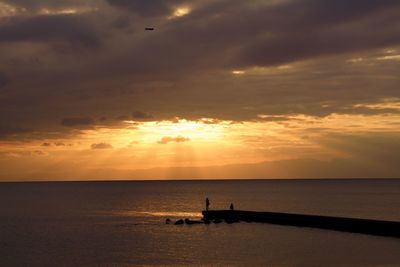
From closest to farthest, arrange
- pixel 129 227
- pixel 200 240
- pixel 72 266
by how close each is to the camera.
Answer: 1. pixel 72 266
2. pixel 200 240
3. pixel 129 227

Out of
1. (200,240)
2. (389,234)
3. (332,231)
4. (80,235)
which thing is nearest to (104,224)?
(80,235)

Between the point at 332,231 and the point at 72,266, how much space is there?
29.4m

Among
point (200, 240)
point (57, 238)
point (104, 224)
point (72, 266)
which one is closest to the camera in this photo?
point (72, 266)

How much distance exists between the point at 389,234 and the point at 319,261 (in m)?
13.7

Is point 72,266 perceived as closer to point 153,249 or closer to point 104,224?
point 153,249

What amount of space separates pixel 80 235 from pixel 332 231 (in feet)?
97.3

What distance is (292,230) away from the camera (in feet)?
200

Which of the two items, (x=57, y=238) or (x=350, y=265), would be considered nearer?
(x=350, y=265)

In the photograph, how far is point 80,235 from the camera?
63406 mm

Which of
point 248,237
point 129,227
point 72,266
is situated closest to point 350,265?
point 248,237

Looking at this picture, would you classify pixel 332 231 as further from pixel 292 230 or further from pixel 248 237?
pixel 248 237

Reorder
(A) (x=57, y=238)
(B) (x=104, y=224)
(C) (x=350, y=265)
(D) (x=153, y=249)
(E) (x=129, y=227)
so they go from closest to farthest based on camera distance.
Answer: (C) (x=350, y=265) < (D) (x=153, y=249) < (A) (x=57, y=238) < (E) (x=129, y=227) < (B) (x=104, y=224)

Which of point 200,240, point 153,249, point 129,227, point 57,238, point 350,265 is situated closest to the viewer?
point 350,265

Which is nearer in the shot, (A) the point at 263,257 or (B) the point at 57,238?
(A) the point at 263,257
